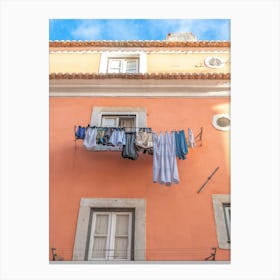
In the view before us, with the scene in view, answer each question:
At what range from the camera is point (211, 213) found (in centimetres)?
796

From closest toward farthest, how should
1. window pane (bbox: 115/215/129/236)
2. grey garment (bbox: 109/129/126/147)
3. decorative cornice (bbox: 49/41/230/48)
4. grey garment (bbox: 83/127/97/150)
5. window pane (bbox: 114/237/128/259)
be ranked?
1. window pane (bbox: 114/237/128/259)
2. window pane (bbox: 115/215/129/236)
3. grey garment (bbox: 109/129/126/147)
4. grey garment (bbox: 83/127/97/150)
5. decorative cornice (bbox: 49/41/230/48)

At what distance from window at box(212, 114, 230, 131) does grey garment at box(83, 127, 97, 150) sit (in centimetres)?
288

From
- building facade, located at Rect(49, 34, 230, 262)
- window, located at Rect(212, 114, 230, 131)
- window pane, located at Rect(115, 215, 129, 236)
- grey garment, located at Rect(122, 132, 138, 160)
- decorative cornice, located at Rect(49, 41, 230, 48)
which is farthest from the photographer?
decorative cornice, located at Rect(49, 41, 230, 48)

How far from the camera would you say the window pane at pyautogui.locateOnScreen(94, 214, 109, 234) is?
7.82 meters

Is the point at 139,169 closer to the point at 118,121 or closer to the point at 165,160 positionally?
the point at 165,160

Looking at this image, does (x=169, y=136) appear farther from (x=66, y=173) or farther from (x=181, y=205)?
(x=66, y=173)

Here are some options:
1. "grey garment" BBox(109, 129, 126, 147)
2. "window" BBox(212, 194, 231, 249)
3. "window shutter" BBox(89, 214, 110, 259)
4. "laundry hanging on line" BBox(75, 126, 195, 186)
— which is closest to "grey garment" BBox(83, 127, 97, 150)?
"laundry hanging on line" BBox(75, 126, 195, 186)

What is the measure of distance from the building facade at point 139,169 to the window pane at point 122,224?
2cm

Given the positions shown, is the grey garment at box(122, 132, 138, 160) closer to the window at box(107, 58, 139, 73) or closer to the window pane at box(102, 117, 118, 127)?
the window pane at box(102, 117, 118, 127)

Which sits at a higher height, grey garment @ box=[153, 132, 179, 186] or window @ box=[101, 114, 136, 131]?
window @ box=[101, 114, 136, 131]

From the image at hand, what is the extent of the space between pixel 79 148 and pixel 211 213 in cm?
329

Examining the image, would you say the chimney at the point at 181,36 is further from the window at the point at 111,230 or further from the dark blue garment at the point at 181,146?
the window at the point at 111,230

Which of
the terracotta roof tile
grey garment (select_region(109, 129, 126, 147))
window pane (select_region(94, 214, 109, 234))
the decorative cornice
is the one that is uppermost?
the decorative cornice

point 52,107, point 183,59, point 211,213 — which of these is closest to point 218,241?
point 211,213
